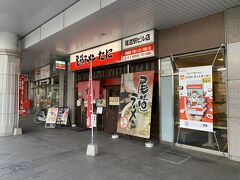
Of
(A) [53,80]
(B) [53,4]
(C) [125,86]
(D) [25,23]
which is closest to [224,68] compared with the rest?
(C) [125,86]

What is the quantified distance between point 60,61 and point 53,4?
5.21 m

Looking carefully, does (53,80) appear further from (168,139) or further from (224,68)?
(224,68)

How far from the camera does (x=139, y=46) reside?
275 inches

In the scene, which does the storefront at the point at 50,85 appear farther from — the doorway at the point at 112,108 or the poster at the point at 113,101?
the poster at the point at 113,101

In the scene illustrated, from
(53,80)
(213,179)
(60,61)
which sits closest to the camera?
(213,179)

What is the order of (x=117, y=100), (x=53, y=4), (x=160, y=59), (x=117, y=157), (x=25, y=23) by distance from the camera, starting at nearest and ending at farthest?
(x=117, y=157), (x=53, y=4), (x=160, y=59), (x=25, y=23), (x=117, y=100)

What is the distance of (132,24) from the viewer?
6.20m

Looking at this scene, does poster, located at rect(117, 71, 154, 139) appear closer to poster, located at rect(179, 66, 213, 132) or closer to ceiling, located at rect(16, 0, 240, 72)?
poster, located at rect(179, 66, 213, 132)

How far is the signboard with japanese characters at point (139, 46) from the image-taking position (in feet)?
21.8

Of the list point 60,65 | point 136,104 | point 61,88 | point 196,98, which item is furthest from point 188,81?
point 61,88

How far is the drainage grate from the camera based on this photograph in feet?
16.6

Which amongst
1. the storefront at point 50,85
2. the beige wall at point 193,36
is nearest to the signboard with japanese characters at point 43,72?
the storefront at point 50,85

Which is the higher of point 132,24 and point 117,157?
point 132,24

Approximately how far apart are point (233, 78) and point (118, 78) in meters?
4.58
